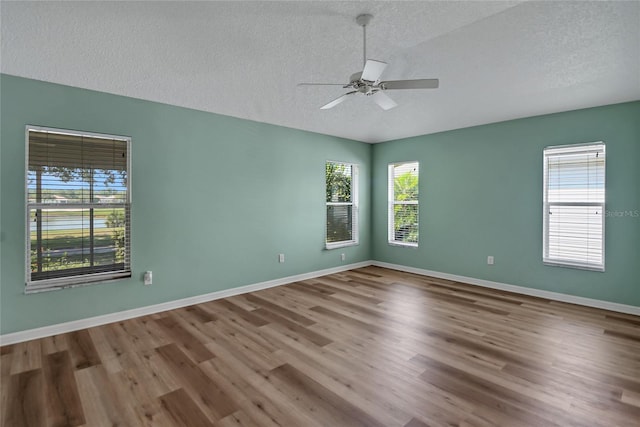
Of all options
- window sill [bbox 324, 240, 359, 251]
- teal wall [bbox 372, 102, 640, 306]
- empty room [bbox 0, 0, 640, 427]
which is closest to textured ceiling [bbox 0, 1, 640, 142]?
empty room [bbox 0, 0, 640, 427]

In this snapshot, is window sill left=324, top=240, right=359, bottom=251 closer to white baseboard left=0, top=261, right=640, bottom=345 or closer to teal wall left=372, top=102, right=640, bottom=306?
white baseboard left=0, top=261, right=640, bottom=345

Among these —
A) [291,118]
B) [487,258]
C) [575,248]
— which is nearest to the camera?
[575,248]

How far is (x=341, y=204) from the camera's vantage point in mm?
5883

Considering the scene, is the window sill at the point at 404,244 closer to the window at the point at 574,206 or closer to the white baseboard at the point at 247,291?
the white baseboard at the point at 247,291

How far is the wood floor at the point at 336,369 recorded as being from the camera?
1901 mm

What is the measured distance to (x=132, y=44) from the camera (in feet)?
7.82

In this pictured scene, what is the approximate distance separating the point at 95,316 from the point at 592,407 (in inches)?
169

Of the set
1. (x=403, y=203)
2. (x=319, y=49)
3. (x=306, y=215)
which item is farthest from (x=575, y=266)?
(x=319, y=49)

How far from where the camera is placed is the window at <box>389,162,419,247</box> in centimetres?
575

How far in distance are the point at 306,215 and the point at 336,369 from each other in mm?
3120

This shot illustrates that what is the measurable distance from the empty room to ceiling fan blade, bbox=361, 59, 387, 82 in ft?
0.12

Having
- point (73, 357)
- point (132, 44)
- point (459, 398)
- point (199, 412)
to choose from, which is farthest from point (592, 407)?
point (132, 44)

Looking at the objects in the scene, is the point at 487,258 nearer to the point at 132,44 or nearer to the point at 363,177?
the point at 363,177

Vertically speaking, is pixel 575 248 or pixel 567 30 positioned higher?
pixel 567 30
